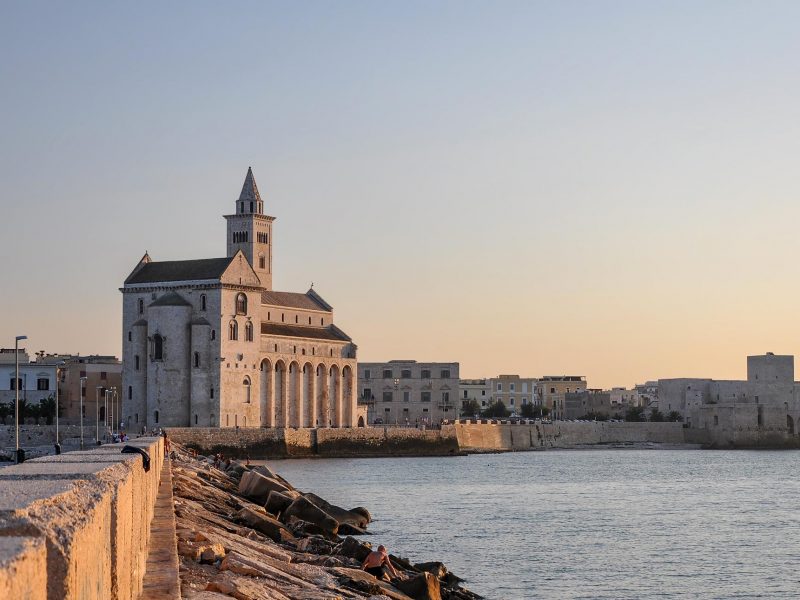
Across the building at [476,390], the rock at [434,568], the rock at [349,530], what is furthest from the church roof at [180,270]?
the building at [476,390]

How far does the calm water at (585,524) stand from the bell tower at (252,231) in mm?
26036

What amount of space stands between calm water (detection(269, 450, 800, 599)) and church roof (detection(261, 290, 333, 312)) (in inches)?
684

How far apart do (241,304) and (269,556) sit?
2483 inches

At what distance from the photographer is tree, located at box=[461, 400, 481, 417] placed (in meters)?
140

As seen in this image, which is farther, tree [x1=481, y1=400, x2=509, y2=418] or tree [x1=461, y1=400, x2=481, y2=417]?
tree [x1=481, y1=400, x2=509, y2=418]

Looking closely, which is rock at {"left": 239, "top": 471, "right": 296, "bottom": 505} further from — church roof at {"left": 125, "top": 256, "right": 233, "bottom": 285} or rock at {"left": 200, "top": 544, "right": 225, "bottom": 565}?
church roof at {"left": 125, "top": 256, "right": 233, "bottom": 285}

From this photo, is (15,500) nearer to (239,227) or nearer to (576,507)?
(576,507)

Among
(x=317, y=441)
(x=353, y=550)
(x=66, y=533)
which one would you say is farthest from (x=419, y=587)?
(x=317, y=441)

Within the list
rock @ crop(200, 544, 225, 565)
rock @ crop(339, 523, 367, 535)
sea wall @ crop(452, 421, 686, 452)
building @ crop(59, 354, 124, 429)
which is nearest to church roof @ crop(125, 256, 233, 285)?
building @ crop(59, 354, 124, 429)

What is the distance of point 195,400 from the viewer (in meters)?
78.2

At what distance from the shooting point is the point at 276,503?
29594mm

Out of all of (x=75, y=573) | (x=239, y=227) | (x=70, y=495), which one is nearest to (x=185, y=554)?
(x=70, y=495)

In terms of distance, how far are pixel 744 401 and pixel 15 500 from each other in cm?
11970

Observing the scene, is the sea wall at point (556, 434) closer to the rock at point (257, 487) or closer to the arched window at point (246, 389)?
the arched window at point (246, 389)
